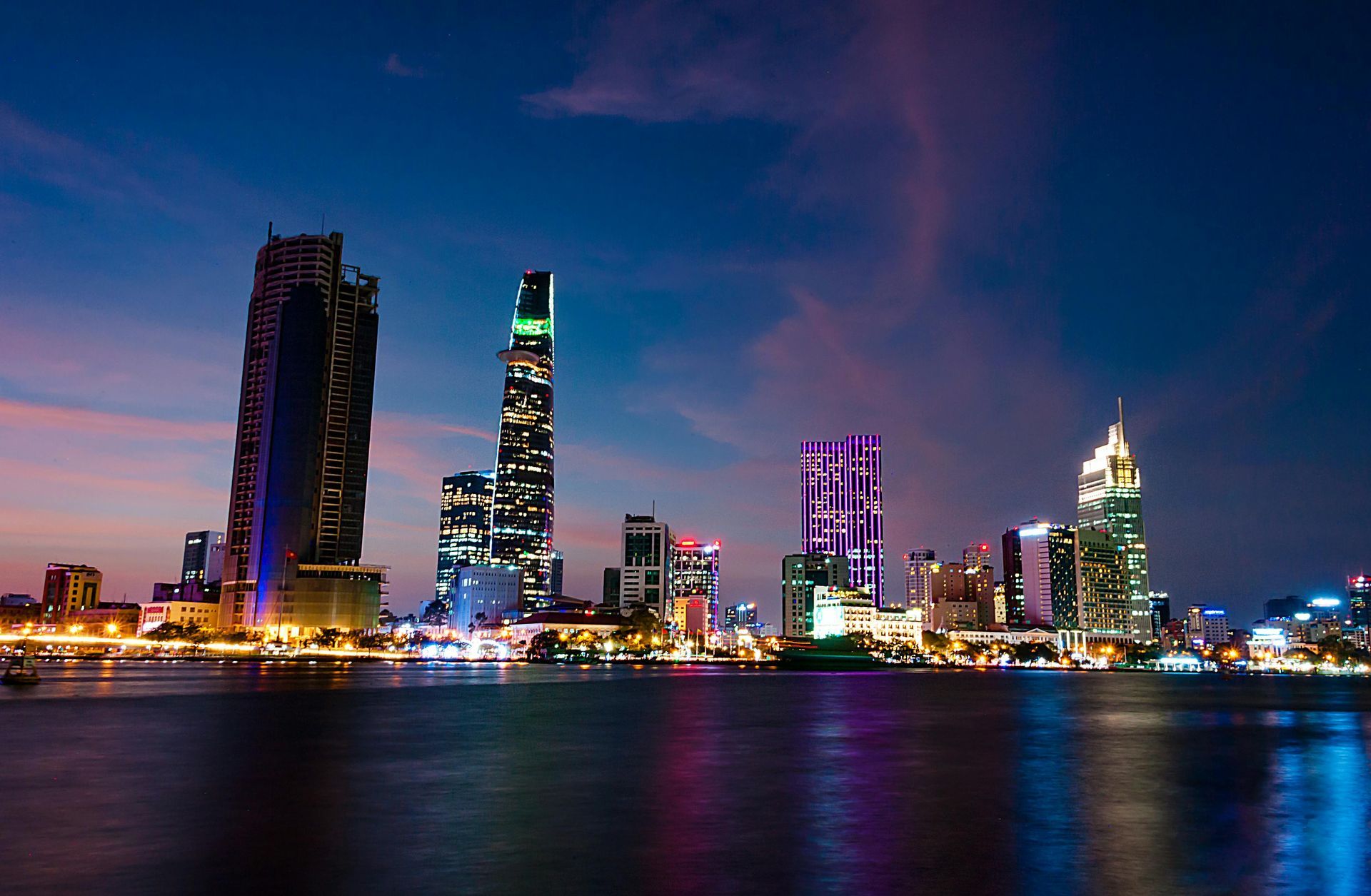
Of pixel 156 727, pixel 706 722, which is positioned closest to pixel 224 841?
pixel 156 727

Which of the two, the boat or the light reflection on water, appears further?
the boat

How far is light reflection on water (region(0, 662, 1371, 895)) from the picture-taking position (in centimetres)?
2364

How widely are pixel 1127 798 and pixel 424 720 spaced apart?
4795 centimetres

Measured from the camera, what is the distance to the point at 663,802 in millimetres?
34844

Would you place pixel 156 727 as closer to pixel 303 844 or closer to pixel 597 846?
pixel 303 844

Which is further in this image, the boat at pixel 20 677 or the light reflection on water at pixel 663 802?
the boat at pixel 20 677

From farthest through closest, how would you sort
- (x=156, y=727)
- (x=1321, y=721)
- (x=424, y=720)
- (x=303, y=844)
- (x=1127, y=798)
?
(x=1321, y=721) → (x=424, y=720) → (x=156, y=727) → (x=1127, y=798) → (x=303, y=844)

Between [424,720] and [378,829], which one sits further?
[424,720]

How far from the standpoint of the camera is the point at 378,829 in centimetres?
2870

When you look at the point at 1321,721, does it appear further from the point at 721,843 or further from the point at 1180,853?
the point at 721,843

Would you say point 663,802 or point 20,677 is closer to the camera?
point 663,802

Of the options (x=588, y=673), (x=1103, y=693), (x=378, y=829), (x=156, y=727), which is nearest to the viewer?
(x=378, y=829)

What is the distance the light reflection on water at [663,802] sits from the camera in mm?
23641

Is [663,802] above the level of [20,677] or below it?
above
